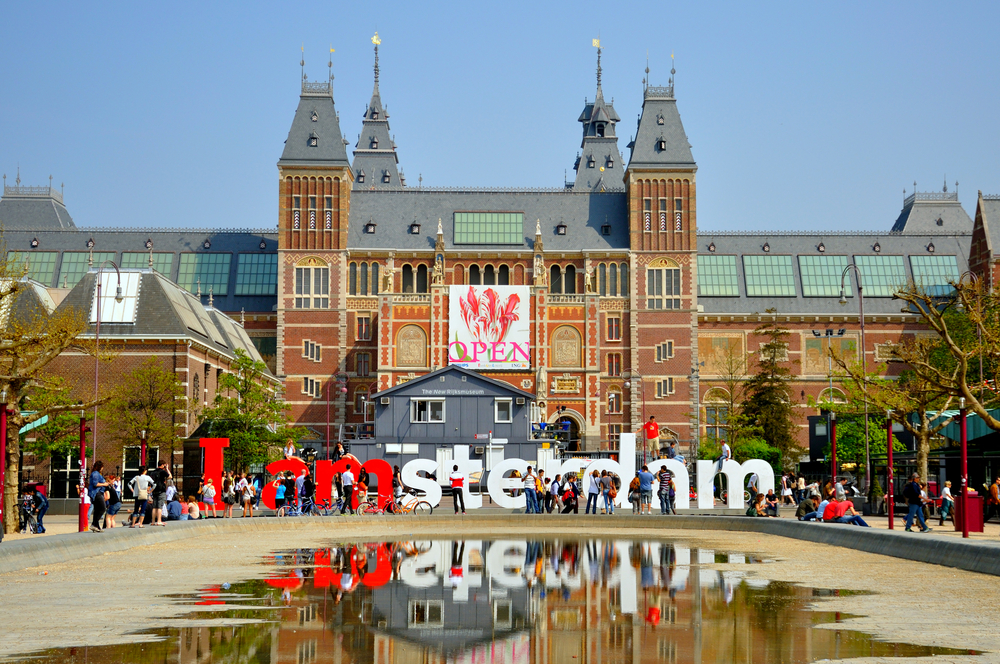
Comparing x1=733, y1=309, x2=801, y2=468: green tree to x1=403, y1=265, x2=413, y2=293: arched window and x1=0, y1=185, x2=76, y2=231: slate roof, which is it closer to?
x1=403, y1=265, x2=413, y2=293: arched window

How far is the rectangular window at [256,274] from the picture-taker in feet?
244

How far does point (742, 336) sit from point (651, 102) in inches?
659

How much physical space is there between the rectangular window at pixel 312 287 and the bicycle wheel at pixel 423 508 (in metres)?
33.9

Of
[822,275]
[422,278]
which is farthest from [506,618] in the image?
[822,275]

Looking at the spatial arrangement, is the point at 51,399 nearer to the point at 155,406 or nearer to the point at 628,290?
the point at 155,406

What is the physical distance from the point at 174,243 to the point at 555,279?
88.6ft

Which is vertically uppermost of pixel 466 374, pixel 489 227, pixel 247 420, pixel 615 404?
pixel 489 227

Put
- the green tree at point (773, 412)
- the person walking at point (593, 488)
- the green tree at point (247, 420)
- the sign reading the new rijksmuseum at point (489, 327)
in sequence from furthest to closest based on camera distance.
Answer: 1. the sign reading the new rijksmuseum at point (489, 327)
2. the green tree at point (773, 412)
3. the green tree at point (247, 420)
4. the person walking at point (593, 488)

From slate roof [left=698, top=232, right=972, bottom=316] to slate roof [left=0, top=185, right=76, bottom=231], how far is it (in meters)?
46.4

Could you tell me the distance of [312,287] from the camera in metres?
67.9

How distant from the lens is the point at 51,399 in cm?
4244

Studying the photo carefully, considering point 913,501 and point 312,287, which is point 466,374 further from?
point 913,501

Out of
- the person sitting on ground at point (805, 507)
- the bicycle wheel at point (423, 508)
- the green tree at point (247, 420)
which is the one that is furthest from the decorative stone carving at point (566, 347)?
the person sitting on ground at point (805, 507)

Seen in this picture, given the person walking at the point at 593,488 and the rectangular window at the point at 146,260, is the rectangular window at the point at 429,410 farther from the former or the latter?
the rectangular window at the point at 146,260
